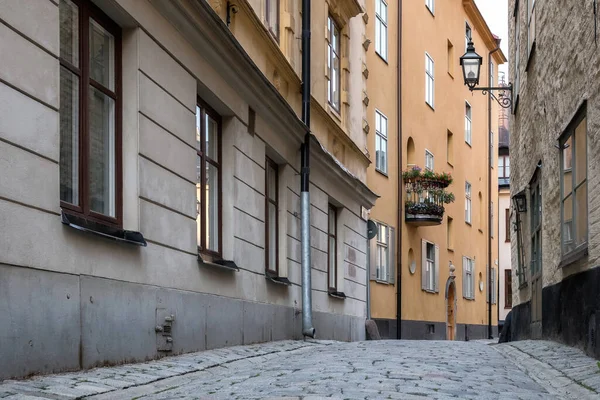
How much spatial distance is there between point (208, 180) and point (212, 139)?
56 centimetres

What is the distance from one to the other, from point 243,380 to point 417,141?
2238 cm

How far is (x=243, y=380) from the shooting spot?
7973mm

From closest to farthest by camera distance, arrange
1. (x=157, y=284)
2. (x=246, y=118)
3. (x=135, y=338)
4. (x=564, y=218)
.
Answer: (x=135, y=338)
(x=157, y=284)
(x=564, y=218)
(x=246, y=118)

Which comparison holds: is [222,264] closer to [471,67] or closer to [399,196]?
[471,67]

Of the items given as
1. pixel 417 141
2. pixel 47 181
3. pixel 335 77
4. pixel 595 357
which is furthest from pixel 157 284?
pixel 417 141

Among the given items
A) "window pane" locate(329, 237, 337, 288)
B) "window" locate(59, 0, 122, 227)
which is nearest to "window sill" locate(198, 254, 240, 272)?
"window" locate(59, 0, 122, 227)

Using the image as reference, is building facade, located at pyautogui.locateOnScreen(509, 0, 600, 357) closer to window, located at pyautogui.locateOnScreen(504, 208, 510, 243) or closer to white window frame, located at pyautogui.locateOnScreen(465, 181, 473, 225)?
white window frame, located at pyautogui.locateOnScreen(465, 181, 473, 225)

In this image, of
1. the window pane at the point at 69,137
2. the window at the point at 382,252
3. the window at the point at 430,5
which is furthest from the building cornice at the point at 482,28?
the window pane at the point at 69,137

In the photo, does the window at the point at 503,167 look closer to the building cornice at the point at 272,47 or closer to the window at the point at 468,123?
the window at the point at 468,123

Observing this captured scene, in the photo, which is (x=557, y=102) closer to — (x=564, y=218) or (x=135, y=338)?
(x=564, y=218)

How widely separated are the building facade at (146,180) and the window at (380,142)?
8.55 m

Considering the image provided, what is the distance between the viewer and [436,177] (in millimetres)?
27875

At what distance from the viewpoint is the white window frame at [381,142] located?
25422mm

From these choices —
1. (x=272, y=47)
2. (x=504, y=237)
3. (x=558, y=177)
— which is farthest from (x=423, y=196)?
(x=504, y=237)
